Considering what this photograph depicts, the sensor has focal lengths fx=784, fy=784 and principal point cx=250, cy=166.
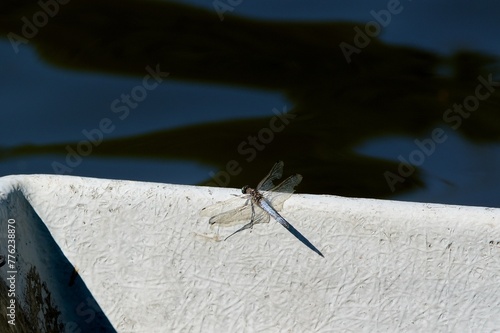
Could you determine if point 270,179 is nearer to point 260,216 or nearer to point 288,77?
point 260,216

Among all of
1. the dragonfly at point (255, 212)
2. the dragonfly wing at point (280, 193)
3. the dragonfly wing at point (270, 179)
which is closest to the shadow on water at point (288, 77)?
the dragonfly wing at point (270, 179)

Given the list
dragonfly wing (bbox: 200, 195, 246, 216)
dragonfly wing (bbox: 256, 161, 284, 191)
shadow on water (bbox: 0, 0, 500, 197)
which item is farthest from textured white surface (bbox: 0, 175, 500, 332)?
shadow on water (bbox: 0, 0, 500, 197)

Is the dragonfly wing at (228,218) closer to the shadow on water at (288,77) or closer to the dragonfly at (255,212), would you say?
the dragonfly at (255,212)

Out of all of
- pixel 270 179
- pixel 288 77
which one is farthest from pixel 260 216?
pixel 288 77

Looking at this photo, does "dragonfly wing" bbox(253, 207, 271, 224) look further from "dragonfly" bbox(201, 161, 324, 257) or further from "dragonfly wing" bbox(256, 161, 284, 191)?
"dragonfly wing" bbox(256, 161, 284, 191)

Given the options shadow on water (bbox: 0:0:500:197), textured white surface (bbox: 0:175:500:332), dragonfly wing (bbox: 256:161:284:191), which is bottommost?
textured white surface (bbox: 0:175:500:332)

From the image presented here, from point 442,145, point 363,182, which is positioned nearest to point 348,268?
point 363,182
